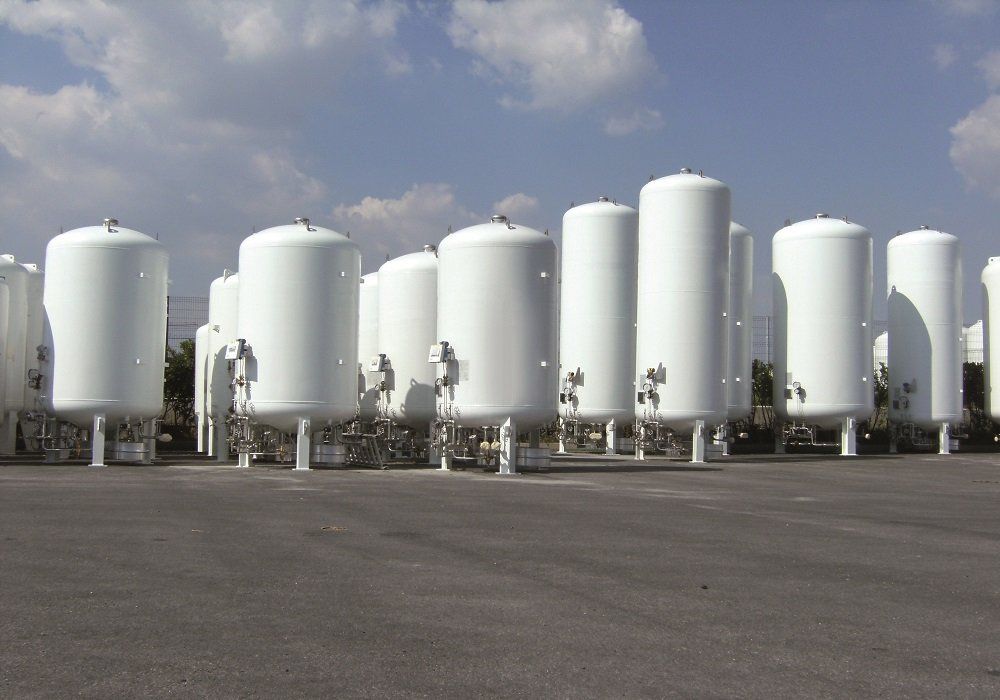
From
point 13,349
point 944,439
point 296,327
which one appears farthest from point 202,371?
point 944,439

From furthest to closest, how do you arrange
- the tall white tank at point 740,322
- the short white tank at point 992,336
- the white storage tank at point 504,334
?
the short white tank at point 992,336, the tall white tank at point 740,322, the white storage tank at point 504,334

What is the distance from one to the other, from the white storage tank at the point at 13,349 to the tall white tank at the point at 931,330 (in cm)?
3608

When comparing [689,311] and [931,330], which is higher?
[931,330]

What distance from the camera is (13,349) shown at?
34.0m

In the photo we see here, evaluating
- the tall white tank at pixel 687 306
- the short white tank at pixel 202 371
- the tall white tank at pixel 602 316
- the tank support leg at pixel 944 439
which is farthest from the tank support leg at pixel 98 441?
the tank support leg at pixel 944 439

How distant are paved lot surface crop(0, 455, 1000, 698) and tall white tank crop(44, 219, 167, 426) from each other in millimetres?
10679

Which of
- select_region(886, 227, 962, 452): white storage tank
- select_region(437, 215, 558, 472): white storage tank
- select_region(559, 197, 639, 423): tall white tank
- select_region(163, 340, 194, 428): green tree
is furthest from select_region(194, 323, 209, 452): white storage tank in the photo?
select_region(886, 227, 962, 452): white storage tank

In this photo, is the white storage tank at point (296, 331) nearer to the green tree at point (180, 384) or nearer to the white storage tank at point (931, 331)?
the green tree at point (180, 384)

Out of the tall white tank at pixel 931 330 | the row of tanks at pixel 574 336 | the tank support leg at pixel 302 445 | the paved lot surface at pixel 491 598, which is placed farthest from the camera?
the tall white tank at pixel 931 330

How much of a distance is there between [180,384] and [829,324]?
28230 mm

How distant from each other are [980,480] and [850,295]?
46.8ft

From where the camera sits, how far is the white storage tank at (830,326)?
128 feet

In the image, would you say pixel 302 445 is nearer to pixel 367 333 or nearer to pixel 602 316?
pixel 367 333

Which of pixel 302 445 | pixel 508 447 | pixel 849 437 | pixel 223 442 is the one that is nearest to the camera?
pixel 508 447
